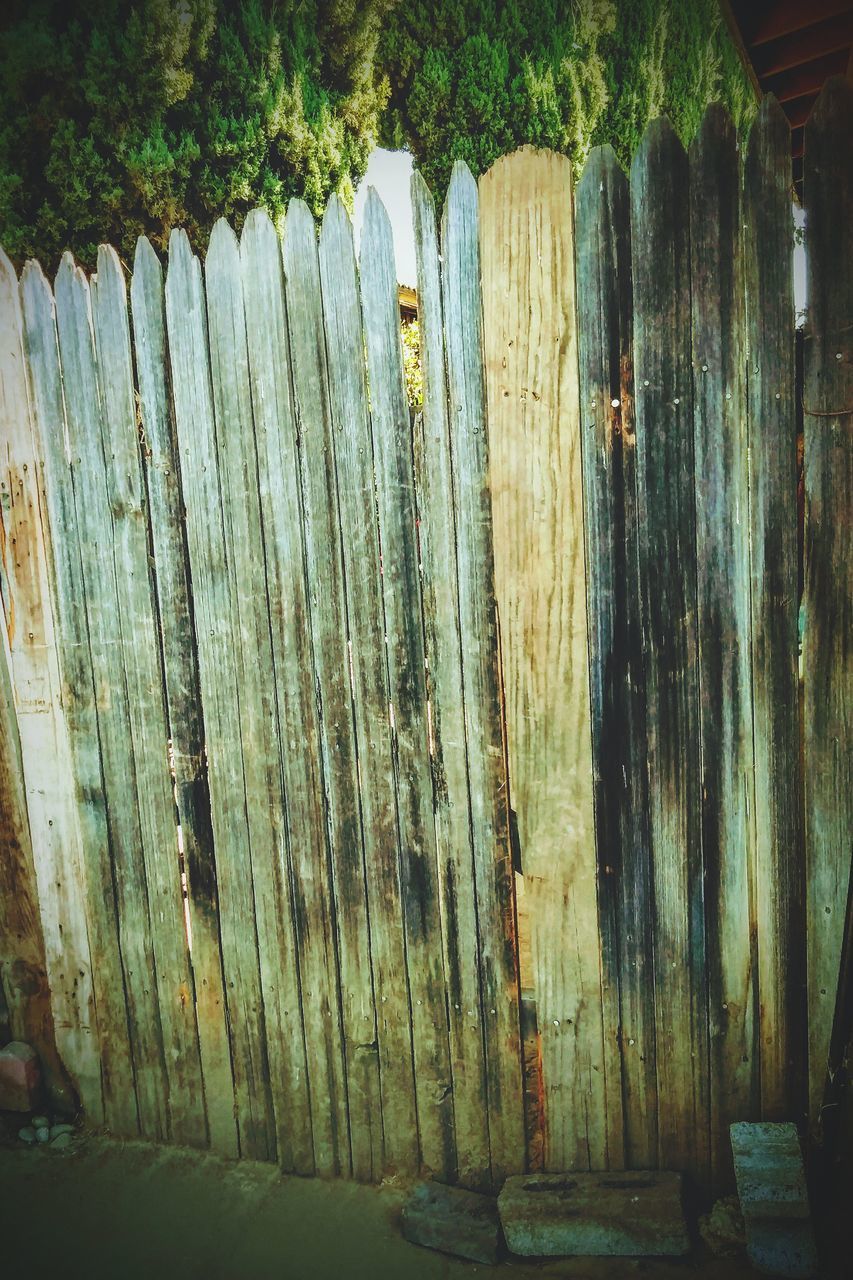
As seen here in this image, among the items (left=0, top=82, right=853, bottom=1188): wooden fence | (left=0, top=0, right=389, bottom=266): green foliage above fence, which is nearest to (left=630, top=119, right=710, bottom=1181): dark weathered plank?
(left=0, top=82, right=853, bottom=1188): wooden fence

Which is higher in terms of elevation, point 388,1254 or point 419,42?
point 419,42

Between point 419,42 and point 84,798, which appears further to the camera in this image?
point 419,42

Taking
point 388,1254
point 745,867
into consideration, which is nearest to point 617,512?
point 745,867

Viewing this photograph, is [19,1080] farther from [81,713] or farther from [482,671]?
[482,671]

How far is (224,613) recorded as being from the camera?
7.25 feet

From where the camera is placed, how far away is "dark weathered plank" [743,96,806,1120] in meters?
1.68

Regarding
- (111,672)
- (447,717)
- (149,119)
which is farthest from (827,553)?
(149,119)

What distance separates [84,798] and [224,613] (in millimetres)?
827

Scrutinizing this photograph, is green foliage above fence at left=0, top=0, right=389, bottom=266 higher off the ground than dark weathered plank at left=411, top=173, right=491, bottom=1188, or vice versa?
green foliage above fence at left=0, top=0, right=389, bottom=266

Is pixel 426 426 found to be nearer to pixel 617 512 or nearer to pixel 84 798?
pixel 617 512

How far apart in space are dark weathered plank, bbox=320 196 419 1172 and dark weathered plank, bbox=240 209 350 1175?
5.3 inches

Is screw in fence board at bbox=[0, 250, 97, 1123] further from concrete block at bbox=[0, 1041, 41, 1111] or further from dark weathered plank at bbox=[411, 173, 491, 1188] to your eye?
dark weathered plank at bbox=[411, 173, 491, 1188]

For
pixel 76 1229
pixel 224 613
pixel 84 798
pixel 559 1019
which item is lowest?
pixel 76 1229

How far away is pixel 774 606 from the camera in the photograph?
1792 millimetres
